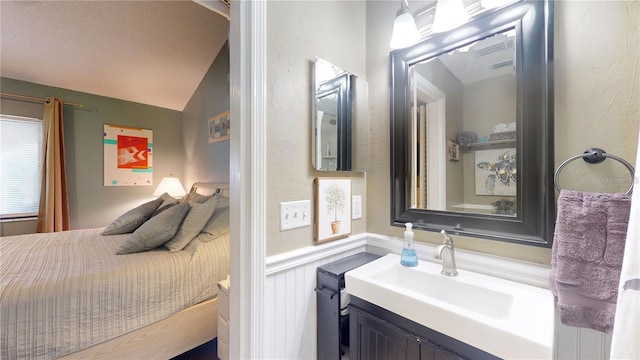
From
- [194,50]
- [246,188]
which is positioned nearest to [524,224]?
[246,188]

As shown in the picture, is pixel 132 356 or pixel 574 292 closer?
pixel 574 292

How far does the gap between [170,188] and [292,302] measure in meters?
3.25

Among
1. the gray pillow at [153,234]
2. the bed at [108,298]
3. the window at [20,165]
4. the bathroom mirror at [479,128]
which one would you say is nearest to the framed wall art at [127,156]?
the window at [20,165]

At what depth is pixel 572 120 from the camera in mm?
811

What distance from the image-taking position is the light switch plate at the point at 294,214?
0.98m

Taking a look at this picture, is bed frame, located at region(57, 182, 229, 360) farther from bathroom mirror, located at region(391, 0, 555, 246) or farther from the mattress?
bathroom mirror, located at region(391, 0, 555, 246)

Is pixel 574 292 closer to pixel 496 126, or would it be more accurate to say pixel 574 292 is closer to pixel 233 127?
pixel 496 126

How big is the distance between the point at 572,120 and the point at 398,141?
2.01ft

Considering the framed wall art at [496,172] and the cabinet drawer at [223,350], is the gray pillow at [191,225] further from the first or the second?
the framed wall art at [496,172]

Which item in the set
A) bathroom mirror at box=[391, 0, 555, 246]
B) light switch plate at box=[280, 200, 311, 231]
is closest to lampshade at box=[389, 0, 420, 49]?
bathroom mirror at box=[391, 0, 555, 246]

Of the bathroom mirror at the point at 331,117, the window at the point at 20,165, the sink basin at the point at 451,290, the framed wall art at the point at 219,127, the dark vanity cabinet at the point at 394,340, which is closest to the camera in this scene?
the dark vanity cabinet at the point at 394,340

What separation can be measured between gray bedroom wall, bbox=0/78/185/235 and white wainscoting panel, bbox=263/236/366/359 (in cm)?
360

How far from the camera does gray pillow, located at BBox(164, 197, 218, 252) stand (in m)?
1.69

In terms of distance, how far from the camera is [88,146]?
321 centimetres
